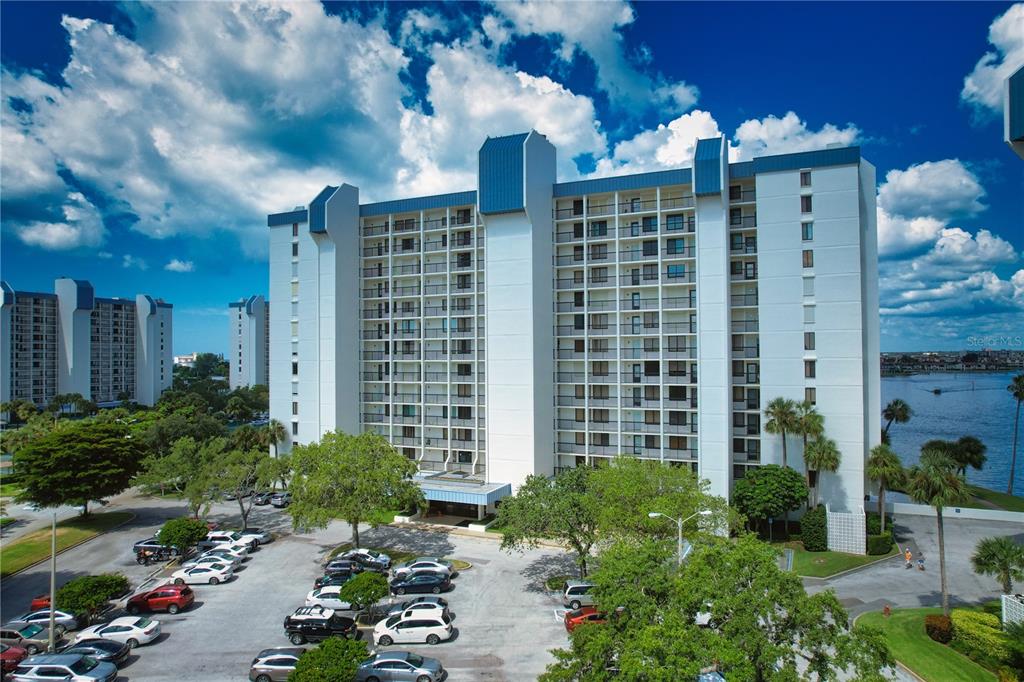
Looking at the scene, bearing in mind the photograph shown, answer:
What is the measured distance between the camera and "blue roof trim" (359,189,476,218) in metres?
53.7

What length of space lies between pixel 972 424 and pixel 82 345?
686 feet

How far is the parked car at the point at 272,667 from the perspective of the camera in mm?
24328

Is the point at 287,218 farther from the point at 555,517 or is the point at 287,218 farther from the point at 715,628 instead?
the point at 715,628

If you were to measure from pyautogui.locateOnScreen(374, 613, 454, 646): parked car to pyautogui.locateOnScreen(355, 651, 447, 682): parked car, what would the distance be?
127 inches

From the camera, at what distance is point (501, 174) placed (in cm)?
4888

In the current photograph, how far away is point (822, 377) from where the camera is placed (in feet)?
142

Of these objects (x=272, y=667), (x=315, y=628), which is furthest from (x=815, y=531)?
(x=272, y=667)

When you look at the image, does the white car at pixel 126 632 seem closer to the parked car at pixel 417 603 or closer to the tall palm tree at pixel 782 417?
the parked car at pixel 417 603

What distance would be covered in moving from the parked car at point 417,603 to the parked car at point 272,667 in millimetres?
5757

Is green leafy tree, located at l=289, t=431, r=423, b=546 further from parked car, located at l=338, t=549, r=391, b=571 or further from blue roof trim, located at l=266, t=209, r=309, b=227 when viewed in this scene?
blue roof trim, located at l=266, t=209, r=309, b=227

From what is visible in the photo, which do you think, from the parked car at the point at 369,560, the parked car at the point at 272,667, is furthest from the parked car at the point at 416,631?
the parked car at the point at 369,560

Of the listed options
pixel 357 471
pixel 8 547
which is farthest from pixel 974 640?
pixel 8 547

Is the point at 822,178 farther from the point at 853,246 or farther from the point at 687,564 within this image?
the point at 687,564

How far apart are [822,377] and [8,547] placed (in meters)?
64.9
